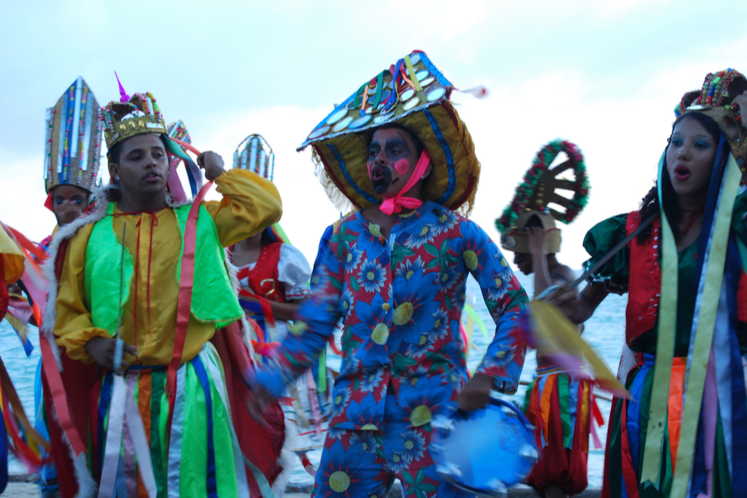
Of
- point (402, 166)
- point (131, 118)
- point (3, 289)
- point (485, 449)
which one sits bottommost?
point (485, 449)

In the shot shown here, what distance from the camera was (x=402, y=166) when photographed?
2914mm

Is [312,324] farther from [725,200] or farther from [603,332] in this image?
[603,332]

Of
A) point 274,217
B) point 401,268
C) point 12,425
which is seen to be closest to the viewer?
point 401,268

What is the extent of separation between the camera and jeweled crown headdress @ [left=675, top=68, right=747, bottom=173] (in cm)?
253

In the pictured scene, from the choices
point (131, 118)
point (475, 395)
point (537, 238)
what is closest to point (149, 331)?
point (131, 118)

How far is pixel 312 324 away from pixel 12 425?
1.89 meters

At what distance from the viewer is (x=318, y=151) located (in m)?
3.24

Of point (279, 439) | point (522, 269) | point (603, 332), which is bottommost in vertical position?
point (603, 332)

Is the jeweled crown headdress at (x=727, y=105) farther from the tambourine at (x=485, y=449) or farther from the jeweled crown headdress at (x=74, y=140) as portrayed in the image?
the jeweled crown headdress at (x=74, y=140)

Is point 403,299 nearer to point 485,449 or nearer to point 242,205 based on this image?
point 485,449

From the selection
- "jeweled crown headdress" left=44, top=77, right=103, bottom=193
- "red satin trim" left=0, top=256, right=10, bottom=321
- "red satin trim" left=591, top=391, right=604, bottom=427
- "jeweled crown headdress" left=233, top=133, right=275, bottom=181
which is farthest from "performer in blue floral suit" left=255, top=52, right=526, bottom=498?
"jeweled crown headdress" left=233, top=133, right=275, bottom=181

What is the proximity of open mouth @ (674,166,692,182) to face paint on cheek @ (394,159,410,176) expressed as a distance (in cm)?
97

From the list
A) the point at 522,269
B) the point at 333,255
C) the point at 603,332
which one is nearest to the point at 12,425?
the point at 333,255

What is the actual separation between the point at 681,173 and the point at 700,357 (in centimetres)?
64
